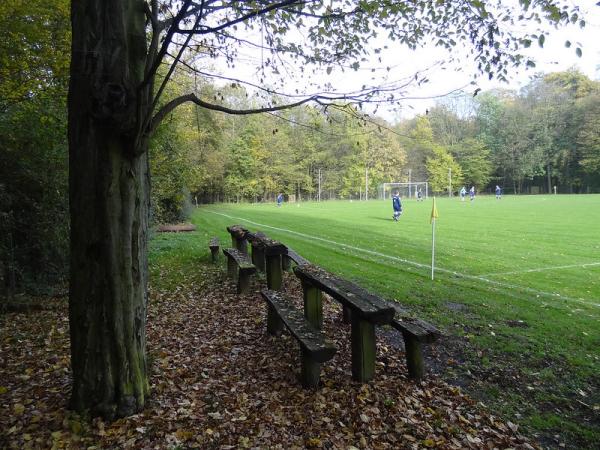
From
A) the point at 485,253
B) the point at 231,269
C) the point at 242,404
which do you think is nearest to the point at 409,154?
the point at 485,253

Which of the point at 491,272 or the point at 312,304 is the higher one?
the point at 312,304

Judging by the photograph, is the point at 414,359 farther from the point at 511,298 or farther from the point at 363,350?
the point at 511,298

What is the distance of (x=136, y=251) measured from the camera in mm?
3285

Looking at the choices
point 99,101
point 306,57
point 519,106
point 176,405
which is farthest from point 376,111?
point 519,106

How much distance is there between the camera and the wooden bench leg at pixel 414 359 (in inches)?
164

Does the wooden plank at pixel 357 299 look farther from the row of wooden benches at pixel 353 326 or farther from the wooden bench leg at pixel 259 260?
the wooden bench leg at pixel 259 260

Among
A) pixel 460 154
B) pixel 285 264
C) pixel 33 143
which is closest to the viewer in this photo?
pixel 33 143

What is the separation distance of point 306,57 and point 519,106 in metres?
76.4

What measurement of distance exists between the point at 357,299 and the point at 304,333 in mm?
646

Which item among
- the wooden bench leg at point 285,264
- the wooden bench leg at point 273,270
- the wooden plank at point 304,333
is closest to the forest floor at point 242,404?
the wooden plank at point 304,333

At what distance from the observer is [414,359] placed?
4188 mm

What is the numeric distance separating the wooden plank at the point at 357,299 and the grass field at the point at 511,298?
4.25 ft

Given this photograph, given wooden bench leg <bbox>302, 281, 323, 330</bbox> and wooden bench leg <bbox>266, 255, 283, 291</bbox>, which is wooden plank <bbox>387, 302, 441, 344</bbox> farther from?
wooden bench leg <bbox>266, 255, 283, 291</bbox>

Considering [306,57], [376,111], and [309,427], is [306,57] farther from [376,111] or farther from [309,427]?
[309,427]
